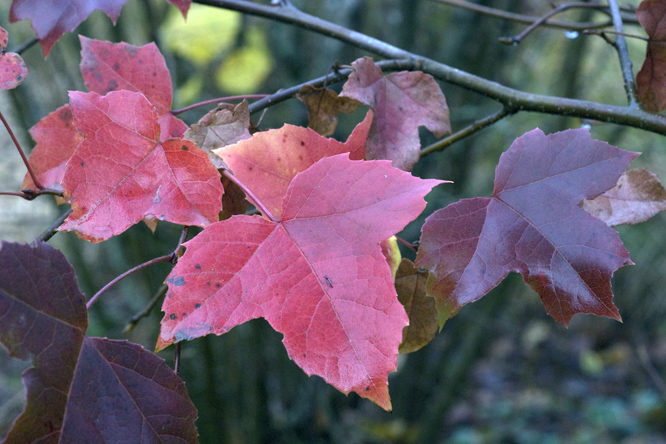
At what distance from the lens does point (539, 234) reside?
0.46 m

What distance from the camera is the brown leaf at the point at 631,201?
1.74 feet

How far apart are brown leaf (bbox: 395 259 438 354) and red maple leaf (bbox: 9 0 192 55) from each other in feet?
1.31

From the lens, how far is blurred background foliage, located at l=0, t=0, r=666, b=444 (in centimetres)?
188

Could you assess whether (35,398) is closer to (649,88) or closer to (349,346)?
(349,346)

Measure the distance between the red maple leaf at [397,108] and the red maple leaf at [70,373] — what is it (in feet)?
0.99

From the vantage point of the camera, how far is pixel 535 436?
8.80 feet

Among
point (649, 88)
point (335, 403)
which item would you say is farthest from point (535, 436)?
point (649, 88)

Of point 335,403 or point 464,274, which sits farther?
point 335,403

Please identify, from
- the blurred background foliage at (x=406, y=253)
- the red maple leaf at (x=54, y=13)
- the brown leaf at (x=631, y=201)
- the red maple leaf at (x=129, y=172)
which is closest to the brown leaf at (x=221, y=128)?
the red maple leaf at (x=129, y=172)

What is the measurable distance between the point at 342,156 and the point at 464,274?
16cm

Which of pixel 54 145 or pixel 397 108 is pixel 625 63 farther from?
pixel 54 145

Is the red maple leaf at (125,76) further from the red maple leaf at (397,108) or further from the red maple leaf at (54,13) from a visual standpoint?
the red maple leaf at (397,108)

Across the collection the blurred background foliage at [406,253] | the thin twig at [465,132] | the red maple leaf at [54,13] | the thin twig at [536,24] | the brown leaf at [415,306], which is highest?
the red maple leaf at [54,13]

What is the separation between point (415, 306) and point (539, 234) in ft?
0.52
